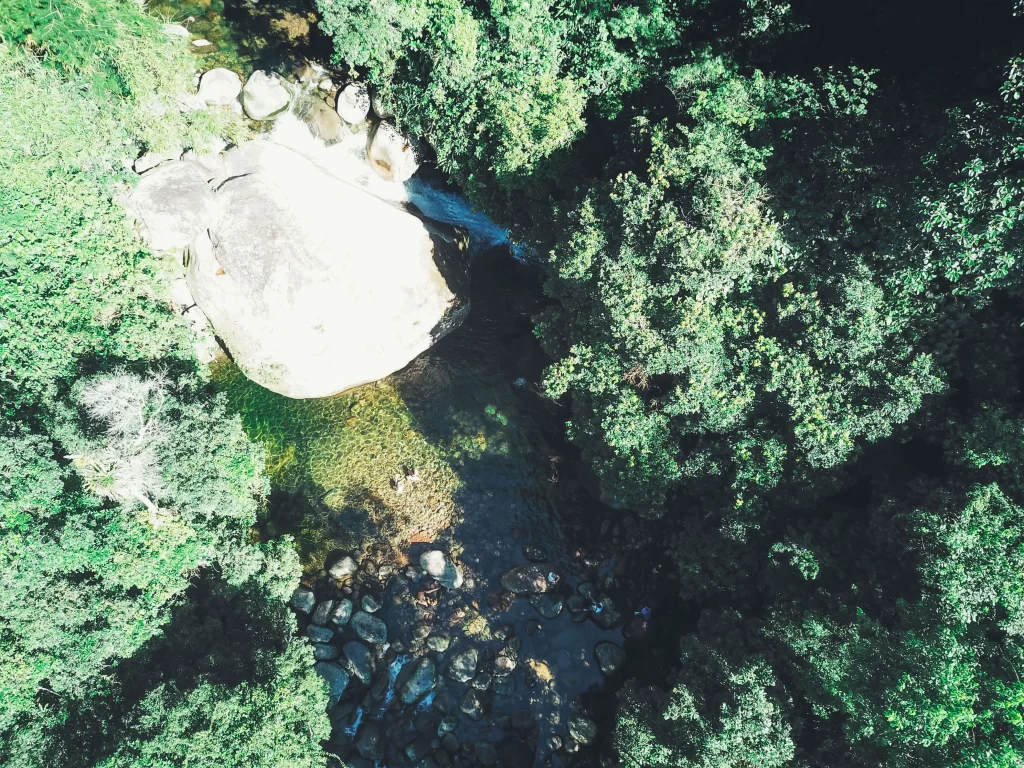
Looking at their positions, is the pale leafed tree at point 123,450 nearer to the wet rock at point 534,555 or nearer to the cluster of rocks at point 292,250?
the cluster of rocks at point 292,250

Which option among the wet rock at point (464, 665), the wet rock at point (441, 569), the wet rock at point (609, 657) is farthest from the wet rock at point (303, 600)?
the wet rock at point (609, 657)

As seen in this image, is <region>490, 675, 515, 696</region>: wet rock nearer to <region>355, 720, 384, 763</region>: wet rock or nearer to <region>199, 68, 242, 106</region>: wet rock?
<region>355, 720, 384, 763</region>: wet rock

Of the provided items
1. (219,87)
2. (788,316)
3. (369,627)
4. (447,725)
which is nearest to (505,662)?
(447,725)

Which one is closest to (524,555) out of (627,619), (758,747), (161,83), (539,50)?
(627,619)

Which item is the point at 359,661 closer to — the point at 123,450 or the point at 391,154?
the point at 123,450

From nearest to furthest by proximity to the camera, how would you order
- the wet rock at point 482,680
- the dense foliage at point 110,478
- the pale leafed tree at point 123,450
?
the dense foliage at point 110,478, the pale leafed tree at point 123,450, the wet rock at point 482,680
